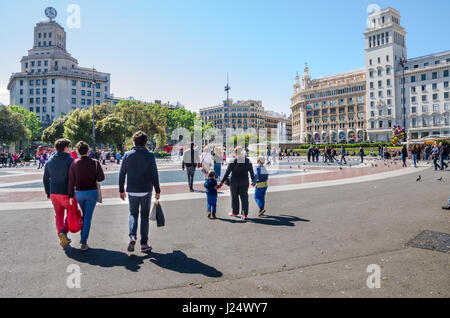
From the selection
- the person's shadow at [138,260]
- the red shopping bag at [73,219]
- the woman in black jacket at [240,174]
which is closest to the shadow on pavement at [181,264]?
the person's shadow at [138,260]

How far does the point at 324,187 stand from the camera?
1250 centimetres

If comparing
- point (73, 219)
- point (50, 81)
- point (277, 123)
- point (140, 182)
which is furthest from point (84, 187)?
point (277, 123)

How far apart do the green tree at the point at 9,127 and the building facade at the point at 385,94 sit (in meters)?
76.6

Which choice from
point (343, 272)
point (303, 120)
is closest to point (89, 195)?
point (343, 272)

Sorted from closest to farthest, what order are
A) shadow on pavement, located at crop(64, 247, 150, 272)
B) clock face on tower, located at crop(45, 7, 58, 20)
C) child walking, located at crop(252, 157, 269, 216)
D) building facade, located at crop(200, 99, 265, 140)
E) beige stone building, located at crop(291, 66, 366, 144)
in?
shadow on pavement, located at crop(64, 247, 150, 272) < child walking, located at crop(252, 157, 269, 216) < beige stone building, located at crop(291, 66, 366, 144) < clock face on tower, located at crop(45, 7, 58, 20) < building facade, located at crop(200, 99, 265, 140)

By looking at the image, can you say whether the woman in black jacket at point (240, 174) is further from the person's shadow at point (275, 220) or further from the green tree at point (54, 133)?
the green tree at point (54, 133)

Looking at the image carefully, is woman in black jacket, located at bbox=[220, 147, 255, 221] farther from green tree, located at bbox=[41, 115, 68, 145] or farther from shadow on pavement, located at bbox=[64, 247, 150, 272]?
green tree, located at bbox=[41, 115, 68, 145]

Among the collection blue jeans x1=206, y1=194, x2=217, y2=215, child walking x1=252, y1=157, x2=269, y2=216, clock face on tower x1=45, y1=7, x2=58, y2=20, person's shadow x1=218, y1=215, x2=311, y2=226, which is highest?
clock face on tower x1=45, y1=7, x2=58, y2=20

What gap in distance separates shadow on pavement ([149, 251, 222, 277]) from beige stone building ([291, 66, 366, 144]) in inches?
3647

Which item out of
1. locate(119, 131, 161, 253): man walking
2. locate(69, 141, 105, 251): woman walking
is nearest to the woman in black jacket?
locate(119, 131, 161, 253): man walking

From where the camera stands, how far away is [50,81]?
92375 millimetres

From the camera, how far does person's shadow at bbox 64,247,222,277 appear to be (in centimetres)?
415
